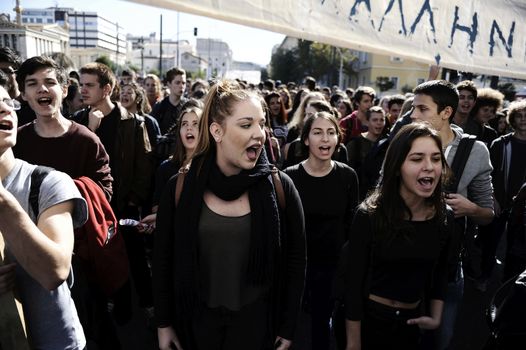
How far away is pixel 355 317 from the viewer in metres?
2.12

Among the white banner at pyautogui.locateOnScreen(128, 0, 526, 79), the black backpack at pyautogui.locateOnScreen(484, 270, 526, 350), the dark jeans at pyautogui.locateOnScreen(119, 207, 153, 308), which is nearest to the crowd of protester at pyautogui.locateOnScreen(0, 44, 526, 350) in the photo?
the white banner at pyautogui.locateOnScreen(128, 0, 526, 79)

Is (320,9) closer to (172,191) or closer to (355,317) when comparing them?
(172,191)

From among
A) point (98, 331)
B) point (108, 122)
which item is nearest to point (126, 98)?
point (108, 122)

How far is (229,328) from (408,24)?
178cm

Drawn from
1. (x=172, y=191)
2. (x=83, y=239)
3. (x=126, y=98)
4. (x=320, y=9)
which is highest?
(x=320, y=9)

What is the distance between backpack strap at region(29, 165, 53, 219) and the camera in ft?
4.95

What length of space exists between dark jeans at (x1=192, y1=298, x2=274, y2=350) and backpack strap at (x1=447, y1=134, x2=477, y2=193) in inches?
55.4

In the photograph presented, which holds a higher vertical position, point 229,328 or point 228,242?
point 228,242

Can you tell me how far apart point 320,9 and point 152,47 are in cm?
18294

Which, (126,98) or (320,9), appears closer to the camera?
(320,9)

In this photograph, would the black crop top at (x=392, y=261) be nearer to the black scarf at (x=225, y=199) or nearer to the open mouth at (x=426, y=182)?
the open mouth at (x=426, y=182)

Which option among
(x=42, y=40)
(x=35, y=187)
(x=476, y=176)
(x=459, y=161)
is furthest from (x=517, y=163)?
(x=42, y=40)

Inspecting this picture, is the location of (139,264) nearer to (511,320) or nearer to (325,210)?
(325,210)

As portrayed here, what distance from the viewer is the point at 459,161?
259 centimetres
